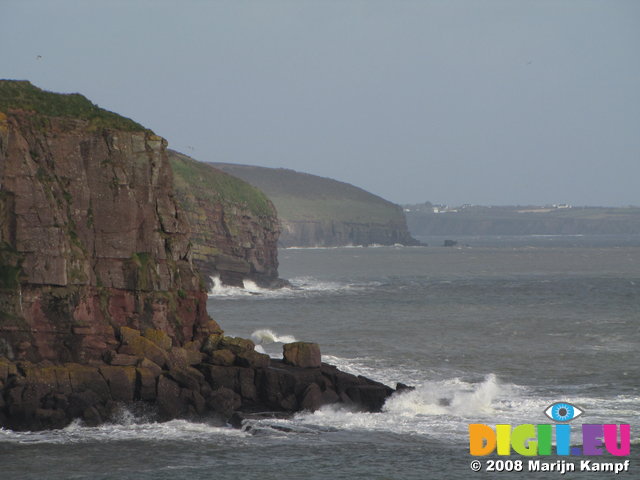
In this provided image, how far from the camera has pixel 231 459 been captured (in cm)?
3431

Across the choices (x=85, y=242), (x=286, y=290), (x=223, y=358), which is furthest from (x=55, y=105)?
(x=286, y=290)

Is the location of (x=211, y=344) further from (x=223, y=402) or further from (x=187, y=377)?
(x=223, y=402)

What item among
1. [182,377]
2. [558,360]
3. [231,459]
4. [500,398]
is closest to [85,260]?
[182,377]

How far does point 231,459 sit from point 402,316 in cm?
4777

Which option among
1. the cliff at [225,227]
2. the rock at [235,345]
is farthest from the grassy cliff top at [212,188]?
the rock at [235,345]

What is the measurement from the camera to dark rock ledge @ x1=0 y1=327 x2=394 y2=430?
38312mm

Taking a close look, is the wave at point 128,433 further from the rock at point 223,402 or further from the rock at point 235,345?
the rock at point 235,345

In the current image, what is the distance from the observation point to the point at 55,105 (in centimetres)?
4675

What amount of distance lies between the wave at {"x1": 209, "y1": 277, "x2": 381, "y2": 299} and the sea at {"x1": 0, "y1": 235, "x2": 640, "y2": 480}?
5.89 feet

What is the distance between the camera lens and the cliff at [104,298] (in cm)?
3978

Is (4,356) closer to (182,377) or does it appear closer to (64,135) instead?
(182,377)

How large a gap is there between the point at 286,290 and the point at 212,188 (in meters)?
17.1

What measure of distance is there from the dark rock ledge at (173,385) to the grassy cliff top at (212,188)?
72.4 metres

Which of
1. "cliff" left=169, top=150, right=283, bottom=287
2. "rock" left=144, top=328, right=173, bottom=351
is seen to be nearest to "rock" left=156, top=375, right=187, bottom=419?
"rock" left=144, top=328, right=173, bottom=351
